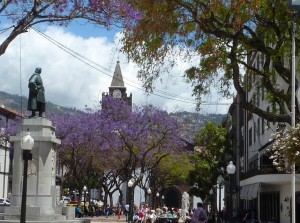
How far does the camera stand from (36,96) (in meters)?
22.1

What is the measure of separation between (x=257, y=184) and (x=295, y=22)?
20678mm

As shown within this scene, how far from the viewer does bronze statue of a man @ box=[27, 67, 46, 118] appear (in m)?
22.0

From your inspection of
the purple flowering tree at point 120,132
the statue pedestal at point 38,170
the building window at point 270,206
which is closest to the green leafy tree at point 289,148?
the statue pedestal at point 38,170

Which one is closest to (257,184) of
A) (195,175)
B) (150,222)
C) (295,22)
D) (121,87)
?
(150,222)

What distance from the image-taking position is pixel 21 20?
13062mm

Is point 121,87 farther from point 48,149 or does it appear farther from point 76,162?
point 48,149

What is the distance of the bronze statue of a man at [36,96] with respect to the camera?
2195 cm

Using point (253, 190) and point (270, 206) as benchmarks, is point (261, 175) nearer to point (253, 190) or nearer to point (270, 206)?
point (253, 190)

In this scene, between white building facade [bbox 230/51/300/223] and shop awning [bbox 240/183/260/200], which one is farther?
shop awning [bbox 240/183/260/200]

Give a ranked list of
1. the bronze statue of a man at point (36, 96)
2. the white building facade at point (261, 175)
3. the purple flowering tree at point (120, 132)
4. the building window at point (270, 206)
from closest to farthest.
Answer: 1. the bronze statue of a man at point (36, 96)
2. the white building facade at point (261, 175)
3. the building window at point (270, 206)
4. the purple flowering tree at point (120, 132)

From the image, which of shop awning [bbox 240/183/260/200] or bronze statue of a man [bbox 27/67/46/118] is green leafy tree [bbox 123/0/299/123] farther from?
shop awning [bbox 240/183/260/200]

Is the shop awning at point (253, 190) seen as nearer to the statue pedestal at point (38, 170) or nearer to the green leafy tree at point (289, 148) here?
the statue pedestal at point (38, 170)

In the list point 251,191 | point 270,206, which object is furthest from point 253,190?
point 270,206

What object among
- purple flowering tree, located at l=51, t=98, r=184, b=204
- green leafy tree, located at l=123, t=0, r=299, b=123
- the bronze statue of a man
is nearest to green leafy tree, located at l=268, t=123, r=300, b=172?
green leafy tree, located at l=123, t=0, r=299, b=123
